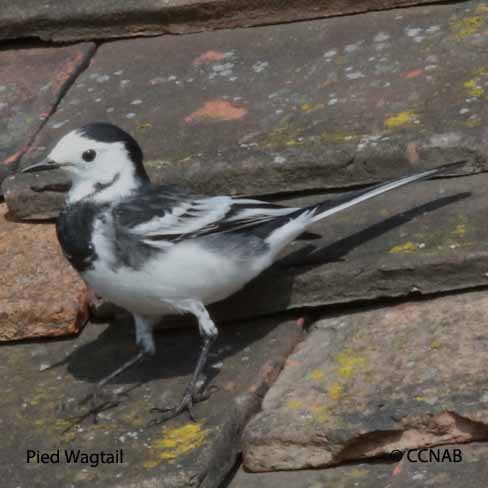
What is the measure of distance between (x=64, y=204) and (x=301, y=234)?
781mm

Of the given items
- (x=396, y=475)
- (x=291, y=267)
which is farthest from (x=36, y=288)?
(x=396, y=475)

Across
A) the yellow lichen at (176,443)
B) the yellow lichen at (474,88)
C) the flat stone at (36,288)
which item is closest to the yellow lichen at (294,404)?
the yellow lichen at (176,443)

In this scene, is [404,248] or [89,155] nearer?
[404,248]

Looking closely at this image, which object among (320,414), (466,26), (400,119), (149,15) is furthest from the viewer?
(149,15)

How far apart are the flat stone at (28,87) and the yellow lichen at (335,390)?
1.65 m

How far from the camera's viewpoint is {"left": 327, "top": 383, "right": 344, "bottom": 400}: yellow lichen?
3.41 m

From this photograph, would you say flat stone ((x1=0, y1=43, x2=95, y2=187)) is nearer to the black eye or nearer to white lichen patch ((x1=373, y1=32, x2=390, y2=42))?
the black eye

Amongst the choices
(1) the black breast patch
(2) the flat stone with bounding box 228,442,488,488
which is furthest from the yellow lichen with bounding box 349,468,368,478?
(1) the black breast patch

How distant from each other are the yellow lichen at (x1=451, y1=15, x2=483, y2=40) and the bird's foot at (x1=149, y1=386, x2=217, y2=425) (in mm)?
1742

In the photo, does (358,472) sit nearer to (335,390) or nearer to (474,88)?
(335,390)

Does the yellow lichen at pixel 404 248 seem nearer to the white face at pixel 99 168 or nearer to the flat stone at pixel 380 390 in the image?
the flat stone at pixel 380 390

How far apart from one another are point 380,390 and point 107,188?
122cm

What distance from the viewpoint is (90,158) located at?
4102 mm

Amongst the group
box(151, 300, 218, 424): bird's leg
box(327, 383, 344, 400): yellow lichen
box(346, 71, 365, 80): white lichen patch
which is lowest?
box(151, 300, 218, 424): bird's leg
